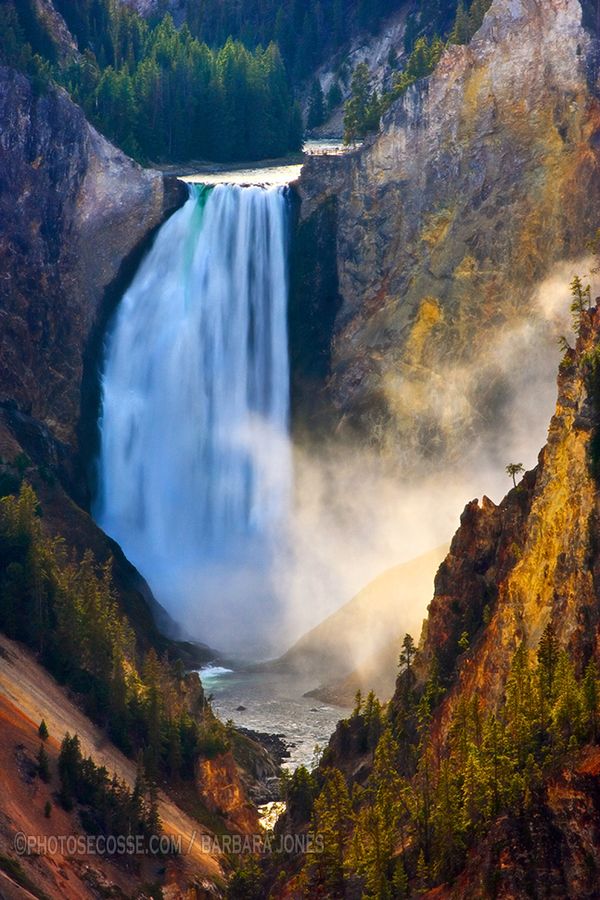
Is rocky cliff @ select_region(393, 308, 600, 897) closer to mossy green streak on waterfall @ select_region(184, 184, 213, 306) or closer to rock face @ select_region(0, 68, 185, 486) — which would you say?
rock face @ select_region(0, 68, 185, 486)

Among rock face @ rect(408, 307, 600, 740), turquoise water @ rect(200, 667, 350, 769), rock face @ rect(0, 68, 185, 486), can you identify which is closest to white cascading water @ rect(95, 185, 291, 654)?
rock face @ rect(0, 68, 185, 486)

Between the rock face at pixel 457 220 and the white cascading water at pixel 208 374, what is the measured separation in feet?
13.9

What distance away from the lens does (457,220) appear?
119438 mm

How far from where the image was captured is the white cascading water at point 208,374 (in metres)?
124

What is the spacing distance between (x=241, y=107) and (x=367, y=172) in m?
23.6

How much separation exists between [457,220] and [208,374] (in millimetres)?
19110

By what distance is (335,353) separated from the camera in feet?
405

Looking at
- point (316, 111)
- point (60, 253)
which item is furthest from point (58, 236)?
point (316, 111)

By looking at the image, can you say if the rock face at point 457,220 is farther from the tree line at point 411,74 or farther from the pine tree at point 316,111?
the pine tree at point 316,111

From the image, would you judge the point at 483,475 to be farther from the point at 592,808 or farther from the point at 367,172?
the point at 592,808

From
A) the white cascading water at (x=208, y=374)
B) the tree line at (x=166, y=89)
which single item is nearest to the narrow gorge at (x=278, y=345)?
the white cascading water at (x=208, y=374)

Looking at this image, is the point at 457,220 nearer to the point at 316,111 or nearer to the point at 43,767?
the point at 316,111

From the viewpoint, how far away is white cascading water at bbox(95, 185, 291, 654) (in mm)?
124500

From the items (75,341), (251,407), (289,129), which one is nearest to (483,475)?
(251,407)
